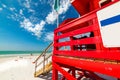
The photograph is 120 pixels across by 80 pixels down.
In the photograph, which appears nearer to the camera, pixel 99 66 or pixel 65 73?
pixel 99 66

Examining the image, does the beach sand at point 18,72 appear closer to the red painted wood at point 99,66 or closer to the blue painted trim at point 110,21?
the red painted wood at point 99,66

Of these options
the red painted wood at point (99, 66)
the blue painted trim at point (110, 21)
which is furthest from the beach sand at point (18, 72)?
the blue painted trim at point (110, 21)

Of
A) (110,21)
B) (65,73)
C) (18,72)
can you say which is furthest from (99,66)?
(18,72)

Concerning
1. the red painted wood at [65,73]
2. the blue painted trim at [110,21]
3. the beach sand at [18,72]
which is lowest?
the beach sand at [18,72]

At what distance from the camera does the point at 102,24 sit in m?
2.88

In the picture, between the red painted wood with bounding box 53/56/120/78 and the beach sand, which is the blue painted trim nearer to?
the red painted wood with bounding box 53/56/120/78

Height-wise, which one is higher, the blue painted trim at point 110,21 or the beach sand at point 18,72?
the blue painted trim at point 110,21

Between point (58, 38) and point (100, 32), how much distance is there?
2514 millimetres

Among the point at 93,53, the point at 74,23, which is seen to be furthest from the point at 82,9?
the point at 93,53

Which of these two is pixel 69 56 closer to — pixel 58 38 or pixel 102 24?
pixel 58 38

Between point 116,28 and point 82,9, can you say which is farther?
point 82,9

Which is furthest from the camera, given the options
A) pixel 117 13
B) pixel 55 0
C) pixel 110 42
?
pixel 55 0

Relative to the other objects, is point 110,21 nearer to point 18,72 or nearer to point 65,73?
point 65,73

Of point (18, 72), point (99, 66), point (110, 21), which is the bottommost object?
point (18, 72)
